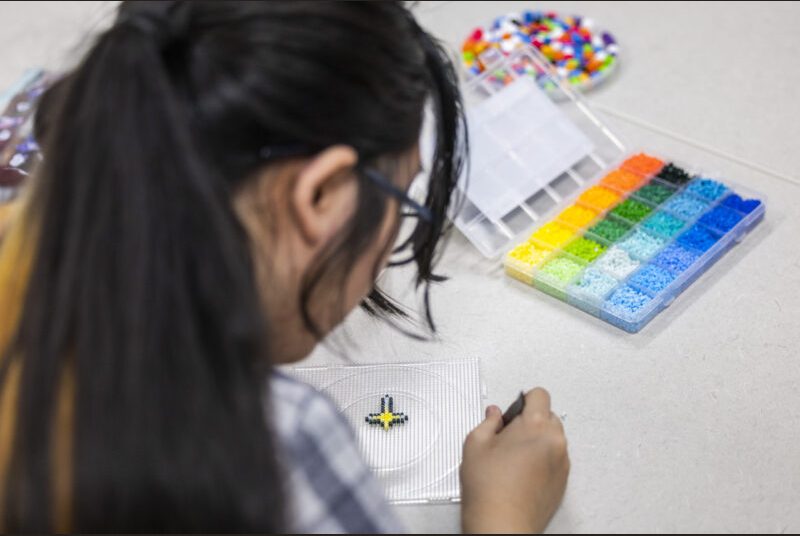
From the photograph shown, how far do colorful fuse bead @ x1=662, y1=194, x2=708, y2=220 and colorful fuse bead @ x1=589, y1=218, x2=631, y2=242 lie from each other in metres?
0.05

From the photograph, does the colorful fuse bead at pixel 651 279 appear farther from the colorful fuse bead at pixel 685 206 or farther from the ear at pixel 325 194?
the ear at pixel 325 194

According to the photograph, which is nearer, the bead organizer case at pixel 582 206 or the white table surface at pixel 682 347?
the white table surface at pixel 682 347

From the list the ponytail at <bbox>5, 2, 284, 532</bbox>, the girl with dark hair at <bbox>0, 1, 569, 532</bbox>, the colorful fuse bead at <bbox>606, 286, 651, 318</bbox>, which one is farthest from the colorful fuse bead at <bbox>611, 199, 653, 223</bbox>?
the ponytail at <bbox>5, 2, 284, 532</bbox>

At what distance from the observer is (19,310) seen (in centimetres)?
50

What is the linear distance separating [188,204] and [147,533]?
18cm

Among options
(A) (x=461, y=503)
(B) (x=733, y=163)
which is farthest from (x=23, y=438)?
(B) (x=733, y=163)

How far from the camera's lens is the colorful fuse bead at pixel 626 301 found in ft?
2.76

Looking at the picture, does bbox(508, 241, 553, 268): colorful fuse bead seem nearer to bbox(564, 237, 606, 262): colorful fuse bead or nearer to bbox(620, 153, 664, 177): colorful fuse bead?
bbox(564, 237, 606, 262): colorful fuse bead

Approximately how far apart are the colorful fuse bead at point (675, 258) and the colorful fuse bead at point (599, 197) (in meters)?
0.10

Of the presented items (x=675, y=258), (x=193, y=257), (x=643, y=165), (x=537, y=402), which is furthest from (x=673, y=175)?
(x=193, y=257)

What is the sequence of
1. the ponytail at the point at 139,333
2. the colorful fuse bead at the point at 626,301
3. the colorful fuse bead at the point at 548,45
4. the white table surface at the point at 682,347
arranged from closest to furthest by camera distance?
1. the ponytail at the point at 139,333
2. the white table surface at the point at 682,347
3. the colorful fuse bead at the point at 626,301
4. the colorful fuse bead at the point at 548,45

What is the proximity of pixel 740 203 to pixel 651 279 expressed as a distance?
0.53 feet

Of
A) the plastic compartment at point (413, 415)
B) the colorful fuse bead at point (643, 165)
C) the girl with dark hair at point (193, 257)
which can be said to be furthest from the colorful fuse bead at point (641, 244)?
the girl with dark hair at point (193, 257)

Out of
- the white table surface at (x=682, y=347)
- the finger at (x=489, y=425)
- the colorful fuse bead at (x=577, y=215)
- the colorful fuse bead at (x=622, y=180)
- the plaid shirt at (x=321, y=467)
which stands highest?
the plaid shirt at (x=321, y=467)
